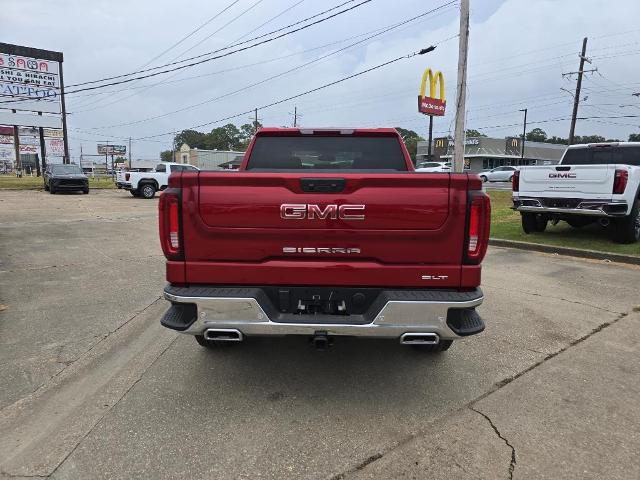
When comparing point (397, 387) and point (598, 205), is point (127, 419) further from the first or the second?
point (598, 205)

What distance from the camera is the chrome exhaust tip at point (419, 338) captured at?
2953 mm

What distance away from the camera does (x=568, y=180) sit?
336 inches

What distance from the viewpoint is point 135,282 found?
6715 millimetres

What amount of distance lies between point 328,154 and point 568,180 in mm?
5940

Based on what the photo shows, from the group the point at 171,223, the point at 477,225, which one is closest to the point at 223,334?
the point at 171,223

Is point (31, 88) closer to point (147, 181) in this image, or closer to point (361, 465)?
point (147, 181)

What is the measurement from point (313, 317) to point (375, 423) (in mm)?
803

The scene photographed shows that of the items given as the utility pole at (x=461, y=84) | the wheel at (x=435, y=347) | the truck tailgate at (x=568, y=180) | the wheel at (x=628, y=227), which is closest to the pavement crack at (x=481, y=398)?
the wheel at (x=435, y=347)

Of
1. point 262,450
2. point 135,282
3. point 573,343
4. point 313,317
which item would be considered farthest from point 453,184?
point 135,282

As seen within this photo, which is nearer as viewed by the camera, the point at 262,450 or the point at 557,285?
the point at 262,450

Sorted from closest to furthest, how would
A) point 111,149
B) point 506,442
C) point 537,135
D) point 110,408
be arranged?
point 506,442, point 110,408, point 111,149, point 537,135

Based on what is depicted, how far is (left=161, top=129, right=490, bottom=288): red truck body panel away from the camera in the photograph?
2902 millimetres

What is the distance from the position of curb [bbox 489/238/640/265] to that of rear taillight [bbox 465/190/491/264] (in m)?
6.50

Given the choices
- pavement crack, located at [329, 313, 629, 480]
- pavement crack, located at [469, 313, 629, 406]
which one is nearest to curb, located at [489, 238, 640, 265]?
pavement crack, located at [469, 313, 629, 406]
